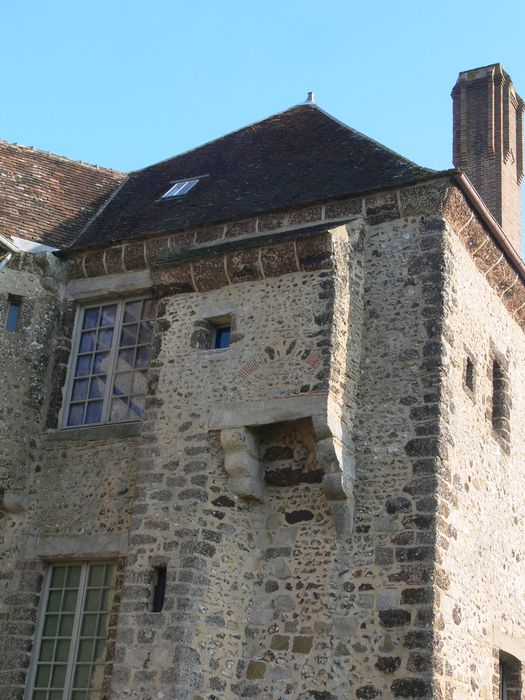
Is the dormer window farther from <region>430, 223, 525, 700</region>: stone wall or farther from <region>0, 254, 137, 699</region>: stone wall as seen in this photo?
<region>430, 223, 525, 700</region>: stone wall

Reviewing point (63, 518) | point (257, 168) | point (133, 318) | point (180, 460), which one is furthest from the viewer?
point (257, 168)

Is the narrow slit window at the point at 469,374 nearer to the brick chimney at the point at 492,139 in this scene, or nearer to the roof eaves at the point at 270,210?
the roof eaves at the point at 270,210

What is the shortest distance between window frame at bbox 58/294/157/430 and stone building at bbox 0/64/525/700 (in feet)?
0.08

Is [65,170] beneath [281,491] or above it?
above

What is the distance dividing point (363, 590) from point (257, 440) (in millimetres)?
1621

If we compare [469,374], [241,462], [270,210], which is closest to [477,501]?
[469,374]

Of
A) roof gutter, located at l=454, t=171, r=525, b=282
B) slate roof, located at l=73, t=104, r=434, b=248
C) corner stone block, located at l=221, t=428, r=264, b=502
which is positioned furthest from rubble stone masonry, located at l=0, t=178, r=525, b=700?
slate roof, located at l=73, t=104, r=434, b=248

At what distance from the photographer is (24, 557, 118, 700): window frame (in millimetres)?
9719

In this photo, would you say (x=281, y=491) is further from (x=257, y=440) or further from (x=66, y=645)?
(x=66, y=645)

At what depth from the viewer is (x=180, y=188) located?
12.6 m

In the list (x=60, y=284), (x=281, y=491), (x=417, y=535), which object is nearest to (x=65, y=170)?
(x=60, y=284)

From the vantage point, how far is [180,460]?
9586mm

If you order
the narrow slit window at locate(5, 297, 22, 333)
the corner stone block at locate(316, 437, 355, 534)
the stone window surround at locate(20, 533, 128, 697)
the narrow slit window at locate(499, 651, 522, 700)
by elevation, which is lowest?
the narrow slit window at locate(499, 651, 522, 700)

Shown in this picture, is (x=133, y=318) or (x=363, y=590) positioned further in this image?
(x=133, y=318)
